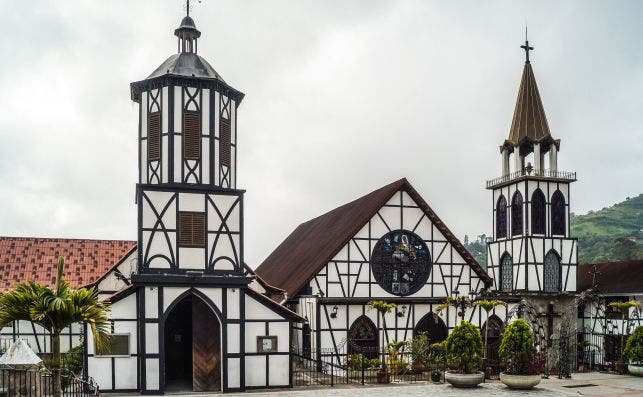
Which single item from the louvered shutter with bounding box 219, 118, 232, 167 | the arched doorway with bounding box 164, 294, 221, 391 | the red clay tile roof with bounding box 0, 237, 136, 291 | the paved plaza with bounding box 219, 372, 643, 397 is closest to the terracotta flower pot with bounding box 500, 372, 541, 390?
the paved plaza with bounding box 219, 372, 643, 397

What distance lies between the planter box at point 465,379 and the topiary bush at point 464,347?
0.46 meters

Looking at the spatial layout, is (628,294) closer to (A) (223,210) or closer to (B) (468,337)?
(B) (468,337)

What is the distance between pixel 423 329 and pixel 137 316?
46.3 feet

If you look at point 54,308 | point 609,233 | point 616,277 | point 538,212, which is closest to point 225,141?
point 54,308

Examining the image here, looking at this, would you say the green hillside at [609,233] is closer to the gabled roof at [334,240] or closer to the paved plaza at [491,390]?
the gabled roof at [334,240]

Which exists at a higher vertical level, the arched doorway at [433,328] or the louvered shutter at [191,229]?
the louvered shutter at [191,229]

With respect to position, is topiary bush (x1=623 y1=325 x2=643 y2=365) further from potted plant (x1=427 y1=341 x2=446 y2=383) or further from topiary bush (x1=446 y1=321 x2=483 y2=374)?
topiary bush (x1=446 y1=321 x2=483 y2=374)

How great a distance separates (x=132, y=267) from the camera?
29.4 metres

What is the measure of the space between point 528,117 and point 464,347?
1879cm

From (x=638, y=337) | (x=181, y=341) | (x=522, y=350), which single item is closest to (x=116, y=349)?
(x=181, y=341)

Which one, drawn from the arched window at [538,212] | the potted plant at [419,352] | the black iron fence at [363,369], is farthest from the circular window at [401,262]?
the arched window at [538,212]

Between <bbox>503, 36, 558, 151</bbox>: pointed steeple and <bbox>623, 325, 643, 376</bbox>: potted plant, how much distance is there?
12.4 meters

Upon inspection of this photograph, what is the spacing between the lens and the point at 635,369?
30.6m

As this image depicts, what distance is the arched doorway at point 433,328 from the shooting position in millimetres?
31995
